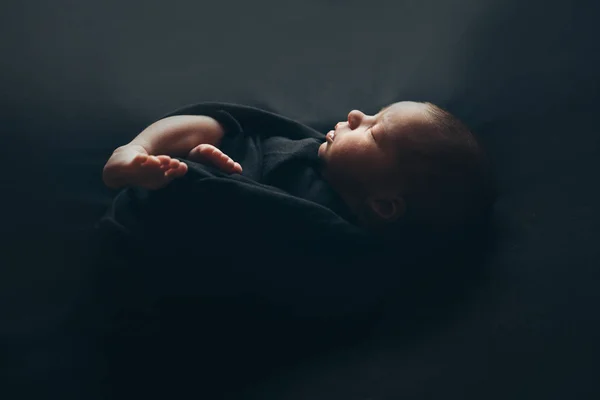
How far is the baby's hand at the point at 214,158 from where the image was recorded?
974 mm

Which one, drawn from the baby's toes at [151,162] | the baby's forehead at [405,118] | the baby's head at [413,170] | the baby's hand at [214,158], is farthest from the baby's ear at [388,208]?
the baby's toes at [151,162]

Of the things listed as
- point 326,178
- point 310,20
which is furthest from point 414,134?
point 310,20

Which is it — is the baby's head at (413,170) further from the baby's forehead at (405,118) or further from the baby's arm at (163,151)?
the baby's arm at (163,151)

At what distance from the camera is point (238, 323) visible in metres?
0.90

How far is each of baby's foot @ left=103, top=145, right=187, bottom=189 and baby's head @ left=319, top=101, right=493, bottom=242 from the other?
0.95 ft

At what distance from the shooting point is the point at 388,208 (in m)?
1.02

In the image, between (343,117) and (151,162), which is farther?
(343,117)

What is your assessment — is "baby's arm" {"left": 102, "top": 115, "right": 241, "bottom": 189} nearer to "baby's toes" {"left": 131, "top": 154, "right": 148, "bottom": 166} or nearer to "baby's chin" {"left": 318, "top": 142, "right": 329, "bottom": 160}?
"baby's toes" {"left": 131, "top": 154, "right": 148, "bottom": 166}

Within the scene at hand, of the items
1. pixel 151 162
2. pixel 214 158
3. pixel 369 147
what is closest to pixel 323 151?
pixel 369 147

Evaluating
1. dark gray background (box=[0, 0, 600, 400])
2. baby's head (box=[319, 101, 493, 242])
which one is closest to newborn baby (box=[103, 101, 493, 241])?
baby's head (box=[319, 101, 493, 242])

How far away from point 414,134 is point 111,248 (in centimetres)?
51

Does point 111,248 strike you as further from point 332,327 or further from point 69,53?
point 69,53

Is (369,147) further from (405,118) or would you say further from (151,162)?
(151,162)

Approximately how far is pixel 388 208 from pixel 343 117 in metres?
0.29
